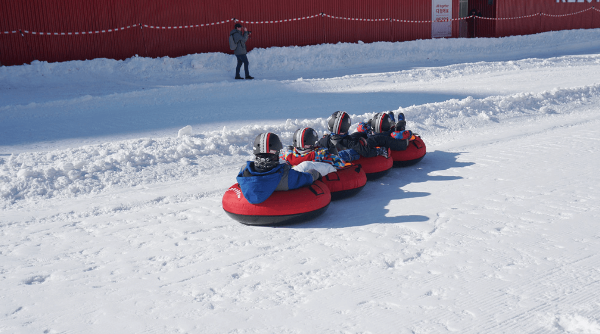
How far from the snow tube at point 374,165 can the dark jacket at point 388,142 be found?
38 cm

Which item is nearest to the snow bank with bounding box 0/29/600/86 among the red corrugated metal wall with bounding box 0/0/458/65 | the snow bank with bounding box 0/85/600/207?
the red corrugated metal wall with bounding box 0/0/458/65

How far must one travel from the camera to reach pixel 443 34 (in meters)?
23.7

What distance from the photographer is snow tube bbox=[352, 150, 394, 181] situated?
6254mm

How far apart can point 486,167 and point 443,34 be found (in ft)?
61.2

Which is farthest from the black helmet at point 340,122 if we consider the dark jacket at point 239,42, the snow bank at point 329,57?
the snow bank at point 329,57

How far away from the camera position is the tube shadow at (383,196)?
503 centimetres

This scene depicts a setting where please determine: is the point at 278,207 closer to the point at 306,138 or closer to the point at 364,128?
the point at 306,138

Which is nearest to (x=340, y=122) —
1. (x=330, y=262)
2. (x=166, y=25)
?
(x=330, y=262)

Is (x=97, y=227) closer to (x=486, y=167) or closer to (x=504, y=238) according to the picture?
(x=504, y=238)

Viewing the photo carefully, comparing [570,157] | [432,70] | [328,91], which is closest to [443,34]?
[432,70]

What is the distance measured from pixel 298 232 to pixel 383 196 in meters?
1.48

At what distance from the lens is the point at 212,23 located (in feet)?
59.2

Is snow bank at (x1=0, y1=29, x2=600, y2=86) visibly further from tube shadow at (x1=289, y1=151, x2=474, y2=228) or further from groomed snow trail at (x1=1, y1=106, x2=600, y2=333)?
tube shadow at (x1=289, y1=151, x2=474, y2=228)

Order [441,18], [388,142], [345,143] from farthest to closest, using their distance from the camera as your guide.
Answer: [441,18]
[388,142]
[345,143]
